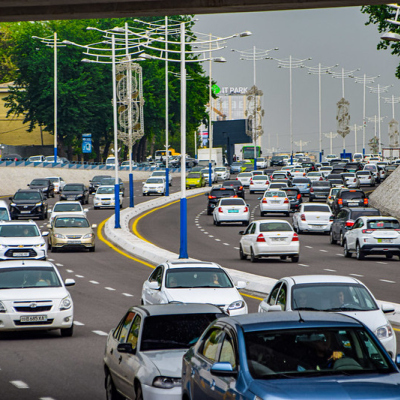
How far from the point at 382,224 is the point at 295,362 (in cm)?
2855

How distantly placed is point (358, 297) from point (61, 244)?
27039 millimetres

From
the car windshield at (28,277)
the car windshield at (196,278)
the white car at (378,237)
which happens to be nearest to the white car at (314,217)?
the white car at (378,237)

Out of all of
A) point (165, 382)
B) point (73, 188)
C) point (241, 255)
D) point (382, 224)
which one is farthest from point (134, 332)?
point (73, 188)

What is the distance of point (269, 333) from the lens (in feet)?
27.4

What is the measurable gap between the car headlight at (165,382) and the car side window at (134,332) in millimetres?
1014

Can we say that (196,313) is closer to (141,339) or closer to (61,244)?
(141,339)

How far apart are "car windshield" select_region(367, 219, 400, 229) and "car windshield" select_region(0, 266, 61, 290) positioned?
18786 millimetres

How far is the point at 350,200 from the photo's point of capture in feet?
188

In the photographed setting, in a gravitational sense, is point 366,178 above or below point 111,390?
below

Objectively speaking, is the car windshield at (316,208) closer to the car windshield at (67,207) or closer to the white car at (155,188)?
the car windshield at (67,207)

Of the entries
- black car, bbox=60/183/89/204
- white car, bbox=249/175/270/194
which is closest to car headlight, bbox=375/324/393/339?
black car, bbox=60/183/89/204

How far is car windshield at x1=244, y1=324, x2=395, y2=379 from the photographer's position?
7.95 m

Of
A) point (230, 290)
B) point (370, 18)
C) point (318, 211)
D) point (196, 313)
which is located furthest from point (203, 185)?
point (196, 313)

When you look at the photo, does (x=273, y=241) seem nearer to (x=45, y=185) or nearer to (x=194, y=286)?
(x=194, y=286)
